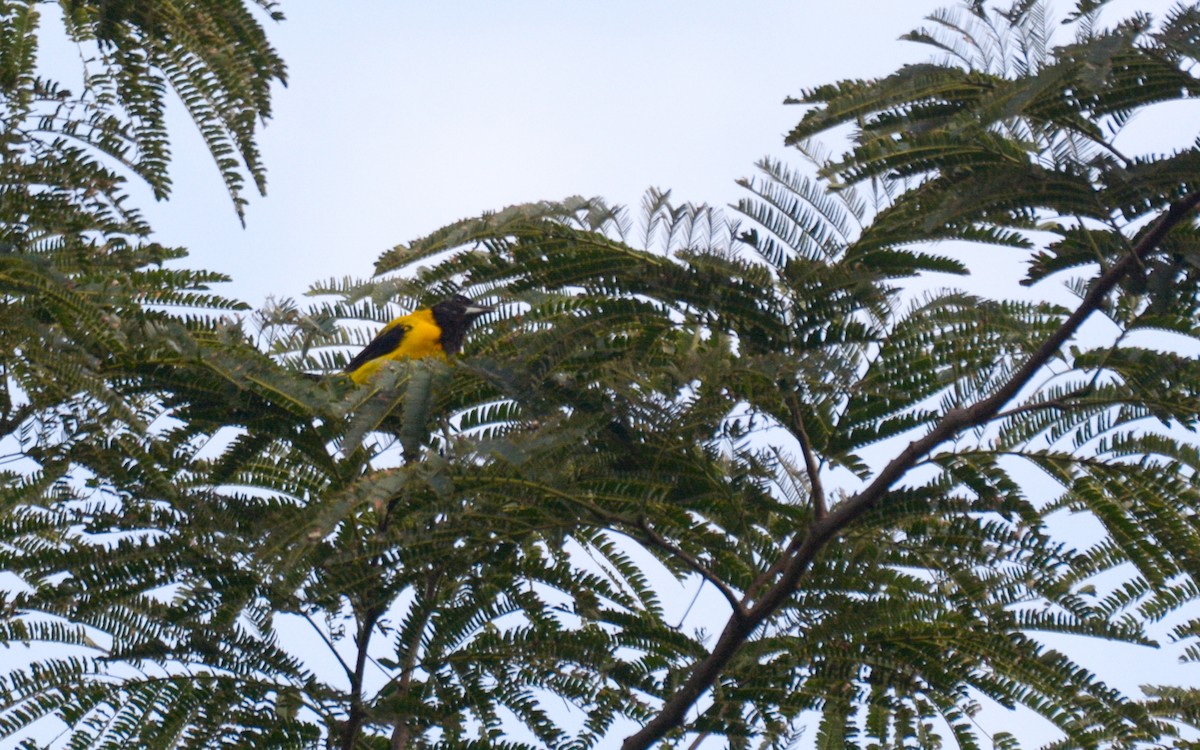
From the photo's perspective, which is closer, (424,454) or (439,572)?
(424,454)

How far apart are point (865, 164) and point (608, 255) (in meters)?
0.59

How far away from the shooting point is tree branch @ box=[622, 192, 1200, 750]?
9.09 feet

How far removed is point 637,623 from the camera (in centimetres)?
337

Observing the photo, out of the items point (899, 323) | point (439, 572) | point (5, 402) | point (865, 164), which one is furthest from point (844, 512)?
point (5, 402)

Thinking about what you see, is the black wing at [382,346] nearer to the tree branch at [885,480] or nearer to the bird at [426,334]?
the bird at [426,334]

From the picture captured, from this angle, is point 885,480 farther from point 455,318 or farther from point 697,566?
point 455,318

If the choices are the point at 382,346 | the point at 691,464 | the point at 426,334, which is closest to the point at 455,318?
the point at 382,346

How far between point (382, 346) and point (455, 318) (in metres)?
0.31

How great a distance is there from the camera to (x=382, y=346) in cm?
527

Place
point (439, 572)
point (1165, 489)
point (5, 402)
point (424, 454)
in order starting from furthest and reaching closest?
1. point (5, 402)
2. point (439, 572)
3. point (1165, 489)
4. point (424, 454)

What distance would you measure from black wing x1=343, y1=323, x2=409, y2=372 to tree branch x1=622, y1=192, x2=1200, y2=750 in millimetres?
1284

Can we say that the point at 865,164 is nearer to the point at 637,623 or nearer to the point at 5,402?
the point at 637,623

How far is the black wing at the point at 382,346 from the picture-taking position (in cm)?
372

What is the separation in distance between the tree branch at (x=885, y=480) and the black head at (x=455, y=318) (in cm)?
115
